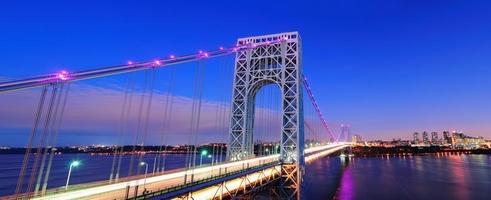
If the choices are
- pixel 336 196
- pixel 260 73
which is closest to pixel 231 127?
pixel 260 73

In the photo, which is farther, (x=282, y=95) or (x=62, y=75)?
(x=282, y=95)

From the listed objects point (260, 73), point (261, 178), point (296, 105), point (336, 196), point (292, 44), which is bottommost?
point (336, 196)

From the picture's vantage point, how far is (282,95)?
110 ft

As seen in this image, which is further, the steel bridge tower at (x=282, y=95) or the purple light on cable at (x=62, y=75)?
the steel bridge tower at (x=282, y=95)

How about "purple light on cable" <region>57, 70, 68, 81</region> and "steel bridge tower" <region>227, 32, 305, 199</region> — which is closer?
"purple light on cable" <region>57, 70, 68, 81</region>

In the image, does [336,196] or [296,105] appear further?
[336,196]

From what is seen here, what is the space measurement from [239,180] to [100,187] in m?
11.8

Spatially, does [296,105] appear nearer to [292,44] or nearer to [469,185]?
[292,44]

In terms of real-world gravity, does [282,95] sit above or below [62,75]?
above

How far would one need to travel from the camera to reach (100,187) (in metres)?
15.4

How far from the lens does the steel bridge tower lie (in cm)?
3212

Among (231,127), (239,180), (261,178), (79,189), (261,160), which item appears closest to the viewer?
(79,189)

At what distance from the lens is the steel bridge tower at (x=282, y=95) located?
32125mm

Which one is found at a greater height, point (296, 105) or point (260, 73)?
point (260, 73)
